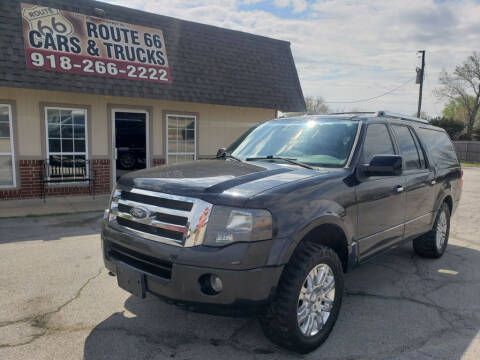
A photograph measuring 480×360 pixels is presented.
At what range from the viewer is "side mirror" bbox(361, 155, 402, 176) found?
356 cm

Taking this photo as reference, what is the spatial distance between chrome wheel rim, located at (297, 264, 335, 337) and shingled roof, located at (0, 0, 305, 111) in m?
8.08

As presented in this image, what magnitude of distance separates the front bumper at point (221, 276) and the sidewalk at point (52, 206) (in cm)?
626

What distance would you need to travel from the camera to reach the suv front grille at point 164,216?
277cm

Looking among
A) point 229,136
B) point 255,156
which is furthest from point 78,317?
point 229,136

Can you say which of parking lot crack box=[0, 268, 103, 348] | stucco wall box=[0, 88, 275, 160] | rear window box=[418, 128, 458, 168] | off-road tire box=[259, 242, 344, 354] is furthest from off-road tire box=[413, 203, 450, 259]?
stucco wall box=[0, 88, 275, 160]

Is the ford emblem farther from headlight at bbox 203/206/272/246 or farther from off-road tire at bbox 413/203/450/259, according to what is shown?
off-road tire at bbox 413/203/450/259

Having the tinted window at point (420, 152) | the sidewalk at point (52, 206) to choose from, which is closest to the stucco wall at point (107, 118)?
the sidewalk at point (52, 206)

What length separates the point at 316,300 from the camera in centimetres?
313

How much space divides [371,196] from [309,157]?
0.71m

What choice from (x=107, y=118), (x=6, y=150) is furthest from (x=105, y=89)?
(x=6, y=150)

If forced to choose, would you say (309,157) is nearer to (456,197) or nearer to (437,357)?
(437,357)

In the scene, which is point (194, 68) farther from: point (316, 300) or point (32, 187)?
point (316, 300)

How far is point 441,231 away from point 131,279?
14.9ft

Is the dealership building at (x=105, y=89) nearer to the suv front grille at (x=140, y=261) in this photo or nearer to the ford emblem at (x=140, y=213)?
the suv front grille at (x=140, y=261)
